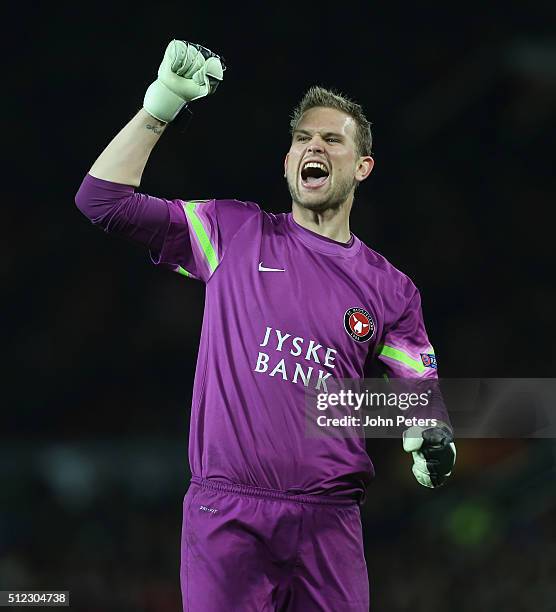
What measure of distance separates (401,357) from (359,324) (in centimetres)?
25

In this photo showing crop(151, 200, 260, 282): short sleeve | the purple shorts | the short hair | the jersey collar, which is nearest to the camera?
the purple shorts

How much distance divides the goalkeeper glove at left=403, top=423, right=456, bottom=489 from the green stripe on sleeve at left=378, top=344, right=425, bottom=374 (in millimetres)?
224

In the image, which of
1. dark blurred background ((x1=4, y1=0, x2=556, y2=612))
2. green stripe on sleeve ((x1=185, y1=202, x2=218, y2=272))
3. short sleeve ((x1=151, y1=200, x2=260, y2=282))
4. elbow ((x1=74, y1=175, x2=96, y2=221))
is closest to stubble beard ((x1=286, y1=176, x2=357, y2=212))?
short sleeve ((x1=151, y1=200, x2=260, y2=282))

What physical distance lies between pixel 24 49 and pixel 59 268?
186cm

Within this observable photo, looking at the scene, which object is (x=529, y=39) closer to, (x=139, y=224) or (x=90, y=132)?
(x=90, y=132)

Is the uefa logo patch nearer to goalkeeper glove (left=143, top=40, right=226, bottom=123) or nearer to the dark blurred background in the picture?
goalkeeper glove (left=143, top=40, right=226, bottom=123)

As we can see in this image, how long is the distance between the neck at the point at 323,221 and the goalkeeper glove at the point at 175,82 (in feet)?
1.88

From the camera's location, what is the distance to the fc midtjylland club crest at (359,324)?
332cm

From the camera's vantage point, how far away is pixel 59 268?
767cm

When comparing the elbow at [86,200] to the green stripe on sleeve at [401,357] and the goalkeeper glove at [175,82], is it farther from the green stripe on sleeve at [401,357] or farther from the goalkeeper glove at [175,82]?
the green stripe on sleeve at [401,357]

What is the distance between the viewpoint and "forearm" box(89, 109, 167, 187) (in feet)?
10.2

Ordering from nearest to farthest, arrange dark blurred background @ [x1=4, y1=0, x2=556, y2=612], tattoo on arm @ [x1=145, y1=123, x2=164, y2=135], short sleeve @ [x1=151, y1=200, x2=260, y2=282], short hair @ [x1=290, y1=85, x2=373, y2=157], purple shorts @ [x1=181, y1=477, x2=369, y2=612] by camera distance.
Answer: purple shorts @ [x1=181, y1=477, x2=369, y2=612] < tattoo on arm @ [x1=145, y1=123, x2=164, y2=135] < short sleeve @ [x1=151, y1=200, x2=260, y2=282] < short hair @ [x1=290, y1=85, x2=373, y2=157] < dark blurred background @ [x1=4, y1=0, x2=556, y2=612]

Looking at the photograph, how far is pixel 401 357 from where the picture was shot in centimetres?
350

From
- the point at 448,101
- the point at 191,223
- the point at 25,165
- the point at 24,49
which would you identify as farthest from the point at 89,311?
the point at 191,223
